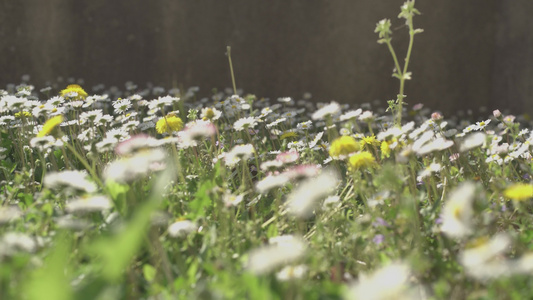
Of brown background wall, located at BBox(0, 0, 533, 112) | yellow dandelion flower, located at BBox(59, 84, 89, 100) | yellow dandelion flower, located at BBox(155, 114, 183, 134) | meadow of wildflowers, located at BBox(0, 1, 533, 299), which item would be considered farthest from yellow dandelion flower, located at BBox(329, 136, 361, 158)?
brown background wall, located at BBox(0, 0, 533, 112)

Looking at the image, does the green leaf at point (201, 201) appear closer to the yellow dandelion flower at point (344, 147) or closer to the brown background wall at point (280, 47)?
the yellow dandelion flower at point (344, 147)

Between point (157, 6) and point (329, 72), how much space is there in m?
1.38

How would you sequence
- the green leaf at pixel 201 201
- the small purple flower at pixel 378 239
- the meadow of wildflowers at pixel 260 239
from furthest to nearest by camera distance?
1. the green leaf at pixel 201 201
2. the small purple flower at pixel 378 239
3. the meadow of wildflowers at pixel 260 239

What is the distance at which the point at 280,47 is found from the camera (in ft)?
17.0

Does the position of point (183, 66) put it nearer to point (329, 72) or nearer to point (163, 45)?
point (163, 45)

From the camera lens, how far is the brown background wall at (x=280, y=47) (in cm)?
495

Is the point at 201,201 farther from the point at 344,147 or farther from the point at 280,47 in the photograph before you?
the point at 280,47

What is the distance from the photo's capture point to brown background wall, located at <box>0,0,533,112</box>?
4949mm

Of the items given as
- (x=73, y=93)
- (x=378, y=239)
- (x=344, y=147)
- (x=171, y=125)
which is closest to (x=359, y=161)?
(x=344, y=147)

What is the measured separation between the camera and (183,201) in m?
1.80

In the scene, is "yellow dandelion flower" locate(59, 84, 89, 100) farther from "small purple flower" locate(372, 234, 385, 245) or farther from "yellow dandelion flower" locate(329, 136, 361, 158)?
"small purple flower" locate(372, 234, 385, 245)

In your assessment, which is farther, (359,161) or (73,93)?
(73,93)

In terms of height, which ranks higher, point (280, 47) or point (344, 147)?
point (344, 147)

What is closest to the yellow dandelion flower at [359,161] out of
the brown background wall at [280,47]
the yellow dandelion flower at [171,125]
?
the yellow dandelion flower at [171,125]
